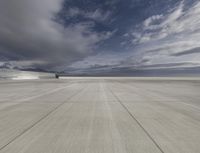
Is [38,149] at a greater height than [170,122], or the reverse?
[38,149]

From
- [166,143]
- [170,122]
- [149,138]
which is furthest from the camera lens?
[170,122]

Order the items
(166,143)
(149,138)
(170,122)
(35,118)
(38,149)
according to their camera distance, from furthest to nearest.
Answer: (35,118) < (170,122) < (149,138) < (166,143) < (38,149)

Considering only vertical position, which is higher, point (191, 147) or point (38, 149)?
point (38, 149)

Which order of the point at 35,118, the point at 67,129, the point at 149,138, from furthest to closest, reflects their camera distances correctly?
the point at 35,118 < the point at 67,129 < the point at 149,138

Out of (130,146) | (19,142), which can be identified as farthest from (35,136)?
(130,146)

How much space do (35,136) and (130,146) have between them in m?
2.21

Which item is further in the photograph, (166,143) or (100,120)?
(100,120)

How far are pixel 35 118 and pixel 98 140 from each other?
261 centimetres

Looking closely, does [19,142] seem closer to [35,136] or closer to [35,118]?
[35,136]

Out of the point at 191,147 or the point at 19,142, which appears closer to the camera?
the point at 191,147

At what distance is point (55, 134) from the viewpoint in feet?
10.9

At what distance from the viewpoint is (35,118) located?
452 cm

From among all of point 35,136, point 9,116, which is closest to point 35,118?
point 9,116

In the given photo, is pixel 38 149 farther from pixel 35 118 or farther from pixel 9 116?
pixel 9 116
